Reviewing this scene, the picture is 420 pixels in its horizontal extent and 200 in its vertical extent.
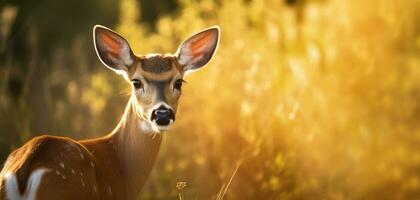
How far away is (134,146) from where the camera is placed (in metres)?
8.92

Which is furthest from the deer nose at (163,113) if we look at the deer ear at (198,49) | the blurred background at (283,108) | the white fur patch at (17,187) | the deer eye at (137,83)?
the white fur patch at (17,187)

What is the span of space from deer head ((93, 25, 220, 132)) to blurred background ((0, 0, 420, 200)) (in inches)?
21.4

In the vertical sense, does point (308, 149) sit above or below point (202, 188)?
above

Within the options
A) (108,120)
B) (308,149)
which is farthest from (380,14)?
(108,120)

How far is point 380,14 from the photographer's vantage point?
31.6 feet

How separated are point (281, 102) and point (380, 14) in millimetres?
1173

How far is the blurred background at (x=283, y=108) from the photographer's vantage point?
9094mm

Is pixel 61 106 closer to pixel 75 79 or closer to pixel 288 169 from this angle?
pixel 75 79

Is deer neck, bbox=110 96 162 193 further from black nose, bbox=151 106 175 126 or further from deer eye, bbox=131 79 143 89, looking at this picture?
black nose, bbox=151 106 175 126

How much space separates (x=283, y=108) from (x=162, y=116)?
183cm

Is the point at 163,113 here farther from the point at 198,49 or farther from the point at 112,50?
the point at 198,49

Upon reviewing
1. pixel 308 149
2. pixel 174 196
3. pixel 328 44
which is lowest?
pixel 174 196

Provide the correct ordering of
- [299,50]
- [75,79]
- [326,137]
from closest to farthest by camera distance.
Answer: [326,137] < [299,50] < [75,79]

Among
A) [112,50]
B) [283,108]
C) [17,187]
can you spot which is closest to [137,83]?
[112,50]
